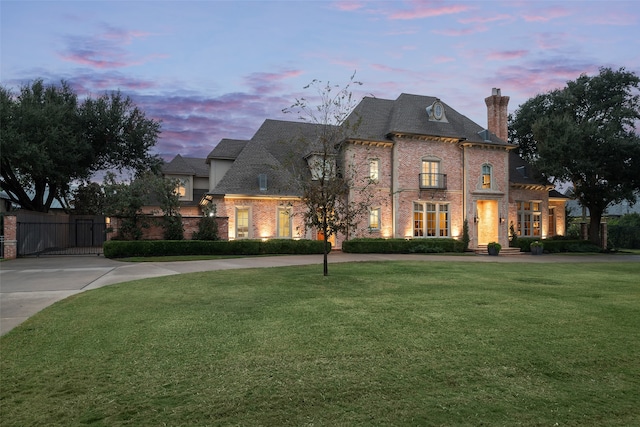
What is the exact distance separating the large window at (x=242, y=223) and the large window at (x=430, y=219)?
457 inches

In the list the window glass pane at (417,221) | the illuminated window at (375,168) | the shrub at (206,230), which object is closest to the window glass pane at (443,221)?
the window glass pane at (417,221)

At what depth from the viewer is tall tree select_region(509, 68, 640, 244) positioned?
3008 centimetres

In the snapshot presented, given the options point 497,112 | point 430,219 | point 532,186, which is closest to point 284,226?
point 430,219

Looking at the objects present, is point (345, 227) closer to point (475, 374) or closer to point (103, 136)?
point (475, 374)

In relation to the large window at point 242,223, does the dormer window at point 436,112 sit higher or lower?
higher

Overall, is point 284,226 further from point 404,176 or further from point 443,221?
point 443,221

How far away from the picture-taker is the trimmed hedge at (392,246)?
85.5 feet

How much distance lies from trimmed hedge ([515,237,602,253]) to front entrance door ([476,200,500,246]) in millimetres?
2002

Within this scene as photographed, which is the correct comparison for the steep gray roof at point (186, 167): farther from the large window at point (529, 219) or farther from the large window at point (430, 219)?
the large window at point (529, 219)

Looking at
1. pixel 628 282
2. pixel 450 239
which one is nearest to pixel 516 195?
pixel 450 239

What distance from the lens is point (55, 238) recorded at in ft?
100

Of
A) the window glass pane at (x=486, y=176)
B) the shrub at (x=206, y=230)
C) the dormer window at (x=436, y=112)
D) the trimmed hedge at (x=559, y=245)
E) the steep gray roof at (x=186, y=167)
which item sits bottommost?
the trimmed hedge at (x=559, y=245)

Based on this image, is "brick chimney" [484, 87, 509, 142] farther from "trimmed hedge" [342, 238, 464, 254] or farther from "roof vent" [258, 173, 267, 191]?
"roof vent" [258, 173, 267, 191]

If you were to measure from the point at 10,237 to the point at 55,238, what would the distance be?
31.8ft
